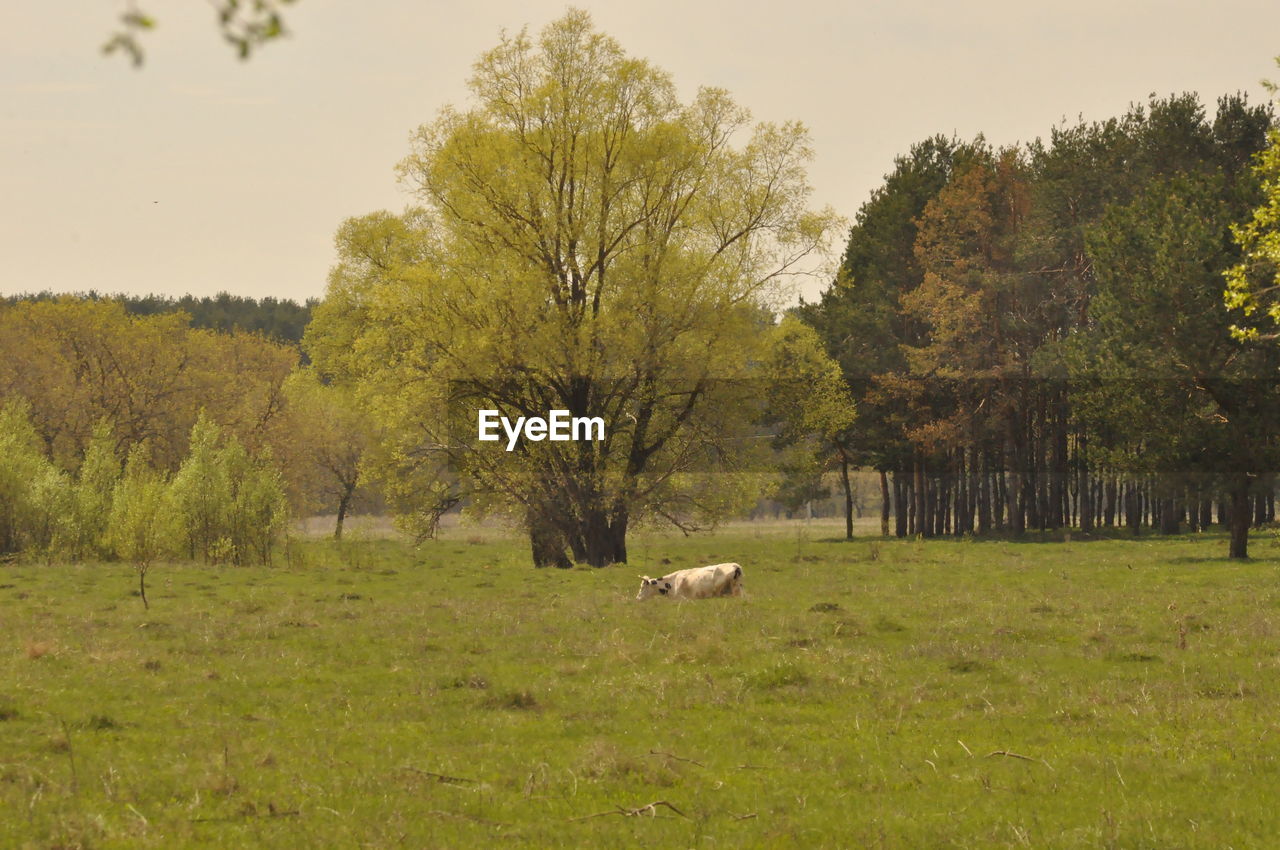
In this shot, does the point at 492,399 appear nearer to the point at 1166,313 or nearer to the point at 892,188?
the point at 1166,313

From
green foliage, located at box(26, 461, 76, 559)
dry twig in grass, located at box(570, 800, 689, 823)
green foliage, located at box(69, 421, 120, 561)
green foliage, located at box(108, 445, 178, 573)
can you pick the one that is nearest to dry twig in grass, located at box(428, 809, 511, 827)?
dry twig in grass, located at box(570, 800, 689, 823)

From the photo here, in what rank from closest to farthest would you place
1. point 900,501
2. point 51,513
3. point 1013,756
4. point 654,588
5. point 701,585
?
point 1013,756 < point 701,585 < point 654,588 < point 51,513 < point 900,501

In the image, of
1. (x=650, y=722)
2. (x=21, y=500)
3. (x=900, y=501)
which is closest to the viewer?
(x=650, y=722)

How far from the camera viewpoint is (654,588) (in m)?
32.8

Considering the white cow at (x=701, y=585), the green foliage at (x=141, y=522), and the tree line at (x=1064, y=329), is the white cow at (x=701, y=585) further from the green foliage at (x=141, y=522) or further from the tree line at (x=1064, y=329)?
the green foliage at (x=141, y=522)

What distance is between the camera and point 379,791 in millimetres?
12266

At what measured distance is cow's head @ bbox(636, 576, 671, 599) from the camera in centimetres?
3266

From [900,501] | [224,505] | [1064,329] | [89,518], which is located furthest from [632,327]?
[900,501]

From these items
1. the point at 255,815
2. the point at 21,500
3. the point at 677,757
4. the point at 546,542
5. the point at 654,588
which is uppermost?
the point at 21,500

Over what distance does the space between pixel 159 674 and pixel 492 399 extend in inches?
1101

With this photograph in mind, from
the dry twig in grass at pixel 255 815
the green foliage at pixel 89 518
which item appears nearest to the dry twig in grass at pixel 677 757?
the dry twig in grass at pixel 255 815

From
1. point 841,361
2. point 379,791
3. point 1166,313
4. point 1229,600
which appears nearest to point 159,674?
point 379,791

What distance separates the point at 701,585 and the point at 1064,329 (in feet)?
157

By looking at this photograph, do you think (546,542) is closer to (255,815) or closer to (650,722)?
(650,722)
